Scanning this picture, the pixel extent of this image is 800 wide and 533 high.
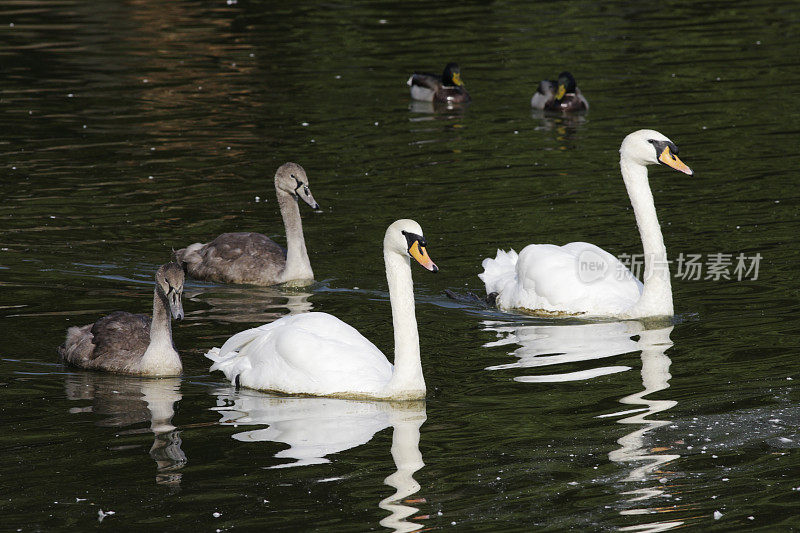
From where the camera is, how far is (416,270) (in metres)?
13.4

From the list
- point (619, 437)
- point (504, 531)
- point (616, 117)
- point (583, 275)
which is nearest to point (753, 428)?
point (619, 437)

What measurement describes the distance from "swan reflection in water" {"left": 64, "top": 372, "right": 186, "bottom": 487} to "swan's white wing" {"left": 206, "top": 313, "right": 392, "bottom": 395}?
0.59 m

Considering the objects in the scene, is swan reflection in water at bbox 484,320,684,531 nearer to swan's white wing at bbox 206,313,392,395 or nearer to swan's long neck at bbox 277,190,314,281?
swan's white wing at bbox 206,313,392,395

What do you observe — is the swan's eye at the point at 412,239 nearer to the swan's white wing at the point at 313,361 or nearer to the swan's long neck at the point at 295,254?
the swan's white wing at the point at 313,361

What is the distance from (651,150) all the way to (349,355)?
374cm

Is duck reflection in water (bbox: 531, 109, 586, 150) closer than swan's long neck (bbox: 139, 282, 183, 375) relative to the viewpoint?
No

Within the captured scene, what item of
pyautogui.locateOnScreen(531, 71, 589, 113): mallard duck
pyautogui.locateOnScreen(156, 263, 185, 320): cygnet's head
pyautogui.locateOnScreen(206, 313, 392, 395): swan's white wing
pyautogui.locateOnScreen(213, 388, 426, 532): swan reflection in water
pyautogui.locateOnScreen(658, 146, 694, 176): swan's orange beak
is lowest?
pyautogui.locateOnScreen(213, 388, 426, 532): swan reflection in water

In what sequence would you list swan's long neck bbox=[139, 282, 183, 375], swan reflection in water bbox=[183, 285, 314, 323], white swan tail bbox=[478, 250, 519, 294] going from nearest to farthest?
swan's long neck bbox=[139, 282, 183, 375] < swan reflection in water bbox=[183, 285, 314, 323] < white swan tail bbox=[478, 250, 519, 294]

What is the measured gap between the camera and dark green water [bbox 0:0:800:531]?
7.68 meters

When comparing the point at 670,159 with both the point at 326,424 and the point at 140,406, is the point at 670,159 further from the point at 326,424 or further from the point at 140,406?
the point at 140,406

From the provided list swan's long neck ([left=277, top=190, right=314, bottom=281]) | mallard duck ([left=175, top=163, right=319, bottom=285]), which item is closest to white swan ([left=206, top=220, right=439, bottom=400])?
swan's long neck ([left=277, top=190, right=314, bottom=281])

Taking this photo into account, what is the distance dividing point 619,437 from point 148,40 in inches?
905

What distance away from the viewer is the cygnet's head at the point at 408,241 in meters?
9.11

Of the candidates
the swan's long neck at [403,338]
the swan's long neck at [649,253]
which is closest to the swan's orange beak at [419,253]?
the swan's long neck at [403,338]
